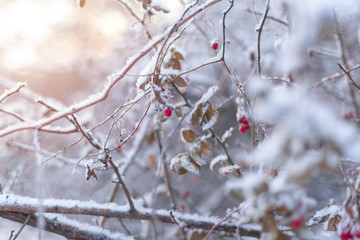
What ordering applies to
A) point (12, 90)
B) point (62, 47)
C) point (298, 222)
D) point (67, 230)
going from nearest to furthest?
point (298, 222) < point (12, 90) < point (67, 230) < point (62, 47)

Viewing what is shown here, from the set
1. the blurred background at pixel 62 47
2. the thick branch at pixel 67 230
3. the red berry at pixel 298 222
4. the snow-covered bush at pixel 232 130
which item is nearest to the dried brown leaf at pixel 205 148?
the snow-covered bush at pixel 232 130

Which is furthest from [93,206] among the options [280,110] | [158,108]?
[280,110]

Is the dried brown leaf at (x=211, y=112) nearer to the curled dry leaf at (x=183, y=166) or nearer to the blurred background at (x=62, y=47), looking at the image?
the curled dry leaf at (x=183, y=166)

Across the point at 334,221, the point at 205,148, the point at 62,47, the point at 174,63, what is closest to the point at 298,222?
the point at 334,221

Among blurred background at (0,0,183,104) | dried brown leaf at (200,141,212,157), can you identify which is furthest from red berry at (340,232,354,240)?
blurred background at (0,0,183,104)

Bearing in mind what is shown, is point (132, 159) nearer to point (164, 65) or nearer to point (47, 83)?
point (164, 65)

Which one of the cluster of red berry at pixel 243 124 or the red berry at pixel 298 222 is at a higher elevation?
the cluster of red berry at pixel 243 124

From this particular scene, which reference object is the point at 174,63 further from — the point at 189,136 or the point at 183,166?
the point at 183,166

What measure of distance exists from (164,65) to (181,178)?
6.68 ft

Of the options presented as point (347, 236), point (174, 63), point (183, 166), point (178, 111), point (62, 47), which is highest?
point (62, 47)

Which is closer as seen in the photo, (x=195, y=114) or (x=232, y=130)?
(x=195, y=114)

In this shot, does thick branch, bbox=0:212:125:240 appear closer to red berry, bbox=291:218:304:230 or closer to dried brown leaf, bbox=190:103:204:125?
dried brown leaf, bbox=190:103:204:125

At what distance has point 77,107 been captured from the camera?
2.53 ft

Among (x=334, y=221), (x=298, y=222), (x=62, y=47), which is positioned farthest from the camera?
(x=62, y=47)
